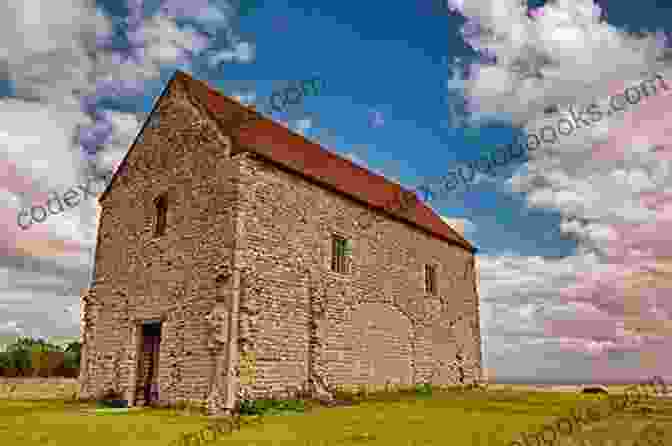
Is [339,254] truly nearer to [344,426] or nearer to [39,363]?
[344,426]

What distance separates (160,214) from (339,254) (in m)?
6.26

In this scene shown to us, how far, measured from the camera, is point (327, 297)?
1761cm

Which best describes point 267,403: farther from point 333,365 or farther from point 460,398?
point 460,398

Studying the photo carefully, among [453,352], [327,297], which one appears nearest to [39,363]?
[327,297]

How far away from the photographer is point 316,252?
1750 cm

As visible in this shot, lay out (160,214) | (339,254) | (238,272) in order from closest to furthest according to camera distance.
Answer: (238,272), (160,214), (339,254)

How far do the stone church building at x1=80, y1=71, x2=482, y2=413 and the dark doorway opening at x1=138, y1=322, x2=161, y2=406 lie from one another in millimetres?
44

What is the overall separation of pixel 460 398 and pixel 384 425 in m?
9.16

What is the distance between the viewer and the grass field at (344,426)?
9.76 meters

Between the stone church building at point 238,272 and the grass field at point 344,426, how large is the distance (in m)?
1.53

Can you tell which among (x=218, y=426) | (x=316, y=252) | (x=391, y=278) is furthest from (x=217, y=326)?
(x=391, y=278)

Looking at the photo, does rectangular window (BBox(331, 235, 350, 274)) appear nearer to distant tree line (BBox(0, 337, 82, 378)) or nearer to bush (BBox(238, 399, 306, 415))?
bush (BBox(238, 399, 306, 415))

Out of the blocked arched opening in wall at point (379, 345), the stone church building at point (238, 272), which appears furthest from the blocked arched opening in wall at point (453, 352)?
the blocked arched opening in wall at point (379, 345)

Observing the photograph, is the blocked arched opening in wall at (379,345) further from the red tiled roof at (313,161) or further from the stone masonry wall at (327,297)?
the red tiled roof at (313,161)
